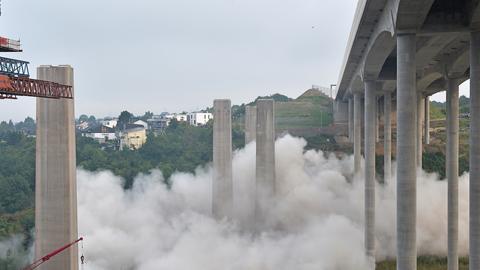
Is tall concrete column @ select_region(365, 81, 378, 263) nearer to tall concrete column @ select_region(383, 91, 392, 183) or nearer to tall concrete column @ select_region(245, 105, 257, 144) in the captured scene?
tall concrete column @ select_region(383, 91, 392, 183)

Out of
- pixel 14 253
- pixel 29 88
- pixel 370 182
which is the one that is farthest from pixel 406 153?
pixel 14 253

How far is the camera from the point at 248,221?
149 ft

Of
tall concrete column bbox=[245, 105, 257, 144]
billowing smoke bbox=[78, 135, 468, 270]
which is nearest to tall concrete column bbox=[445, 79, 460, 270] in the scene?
billowing smoke bbox=[78, 135, 468, 270]

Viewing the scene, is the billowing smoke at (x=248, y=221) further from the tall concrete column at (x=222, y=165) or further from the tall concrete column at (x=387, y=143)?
the tall concrete column at (x=387, y=143)

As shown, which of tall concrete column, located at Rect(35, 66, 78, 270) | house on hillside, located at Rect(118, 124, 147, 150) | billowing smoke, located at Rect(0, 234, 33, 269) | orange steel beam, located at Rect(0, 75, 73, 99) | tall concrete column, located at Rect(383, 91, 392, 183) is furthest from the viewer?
house on hillside, located at Rect(118, 124, 147, 150)

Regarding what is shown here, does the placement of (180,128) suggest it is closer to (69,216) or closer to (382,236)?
(382,236)

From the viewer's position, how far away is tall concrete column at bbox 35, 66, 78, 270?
21703 millimetres

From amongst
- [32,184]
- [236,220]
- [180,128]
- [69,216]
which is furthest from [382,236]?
[180,128]

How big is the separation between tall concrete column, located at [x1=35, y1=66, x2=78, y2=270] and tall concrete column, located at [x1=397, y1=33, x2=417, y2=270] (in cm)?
1226

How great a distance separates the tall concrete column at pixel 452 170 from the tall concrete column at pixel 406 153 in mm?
8185

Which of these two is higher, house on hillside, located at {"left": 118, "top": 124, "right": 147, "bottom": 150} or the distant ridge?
the distant ridge

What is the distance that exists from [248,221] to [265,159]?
5.14 meters

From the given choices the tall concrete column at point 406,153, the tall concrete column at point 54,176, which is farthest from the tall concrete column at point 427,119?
the tall concrete column at point 54,176

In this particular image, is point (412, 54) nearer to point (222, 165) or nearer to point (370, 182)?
point (370, 182)
